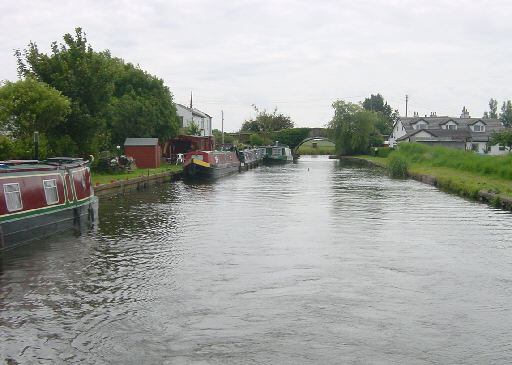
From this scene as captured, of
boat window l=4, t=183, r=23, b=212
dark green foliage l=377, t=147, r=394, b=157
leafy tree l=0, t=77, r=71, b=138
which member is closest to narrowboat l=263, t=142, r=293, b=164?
dark green foliage l=377, t=147, r=394, b=157

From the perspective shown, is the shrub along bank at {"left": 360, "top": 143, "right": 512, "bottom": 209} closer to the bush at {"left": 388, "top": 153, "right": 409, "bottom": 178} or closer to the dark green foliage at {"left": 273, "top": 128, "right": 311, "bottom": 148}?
the bush at {"left": 388, "top": 153, "right": 409, "bottom": 178}

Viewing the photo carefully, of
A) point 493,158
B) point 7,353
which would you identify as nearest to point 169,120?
point 493,158

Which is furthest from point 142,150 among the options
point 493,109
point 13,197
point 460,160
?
point 493,109

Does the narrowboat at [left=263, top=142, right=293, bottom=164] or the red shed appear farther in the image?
the narrowboat at [left=263, top=142, right=293, bottom=164]

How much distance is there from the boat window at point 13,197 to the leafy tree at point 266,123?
88845 millimetres

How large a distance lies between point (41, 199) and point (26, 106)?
12.5 metres

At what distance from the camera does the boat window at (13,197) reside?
13062 mm

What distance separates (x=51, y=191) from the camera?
50.3 ft

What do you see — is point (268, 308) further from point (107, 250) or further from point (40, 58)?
point (40, 58)

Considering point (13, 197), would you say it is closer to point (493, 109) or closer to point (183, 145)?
point (183, 145)

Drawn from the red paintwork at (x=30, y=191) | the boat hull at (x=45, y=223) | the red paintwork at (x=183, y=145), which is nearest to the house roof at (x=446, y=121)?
the red paintwork at (x=183, y=145)

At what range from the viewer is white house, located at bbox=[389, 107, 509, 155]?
7531cm

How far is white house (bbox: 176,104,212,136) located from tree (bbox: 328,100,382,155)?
19079 mm

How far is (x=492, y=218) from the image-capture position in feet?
62.7
